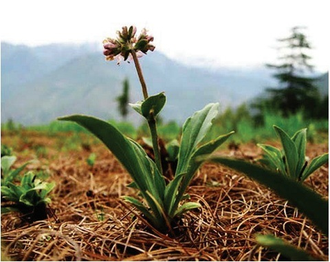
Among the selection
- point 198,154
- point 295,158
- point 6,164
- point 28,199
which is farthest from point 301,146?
point 6,164

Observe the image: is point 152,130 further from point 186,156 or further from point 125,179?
point 125,179

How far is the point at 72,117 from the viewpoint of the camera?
106cm

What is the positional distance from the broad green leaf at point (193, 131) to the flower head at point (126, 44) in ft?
0.89

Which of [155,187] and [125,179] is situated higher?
[155,187]

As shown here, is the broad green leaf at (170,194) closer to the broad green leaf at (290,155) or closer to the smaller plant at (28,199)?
the broad green leaf at (290,155)

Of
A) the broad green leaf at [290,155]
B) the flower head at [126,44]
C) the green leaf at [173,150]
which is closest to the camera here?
the flower head at [126,44]

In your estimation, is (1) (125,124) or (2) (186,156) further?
(1) (125,124)

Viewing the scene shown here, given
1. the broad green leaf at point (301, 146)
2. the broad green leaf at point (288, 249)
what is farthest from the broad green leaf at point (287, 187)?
the broad green leaf at point (301, 146)

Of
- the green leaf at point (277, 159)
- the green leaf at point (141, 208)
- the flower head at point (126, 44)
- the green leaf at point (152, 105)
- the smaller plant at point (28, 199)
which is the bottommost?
the smaller plant at point (28, 199)

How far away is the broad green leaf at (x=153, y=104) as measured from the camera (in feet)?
3.89

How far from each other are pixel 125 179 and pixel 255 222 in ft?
4.63

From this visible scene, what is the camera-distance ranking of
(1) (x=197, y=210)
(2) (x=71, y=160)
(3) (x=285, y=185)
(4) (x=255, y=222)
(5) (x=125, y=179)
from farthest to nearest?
(2) (x=71, y=160) → (5) (x=125, y=179) → (1) (x=197, y=210) → (4) (x=255, y=222) → (3) (x=285, y=185)

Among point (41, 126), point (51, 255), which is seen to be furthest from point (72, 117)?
point (41, 126)

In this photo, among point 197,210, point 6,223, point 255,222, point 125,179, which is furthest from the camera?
point 125,179
